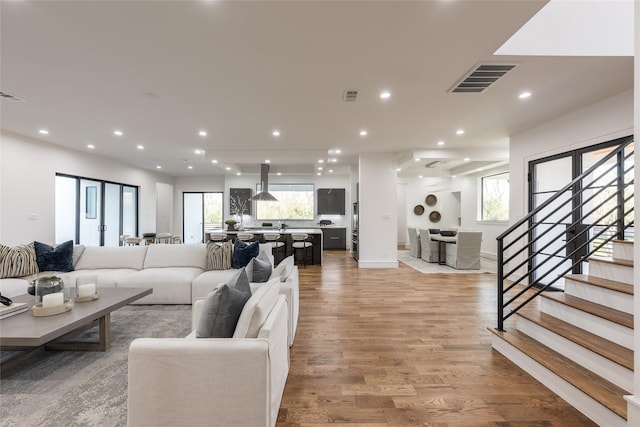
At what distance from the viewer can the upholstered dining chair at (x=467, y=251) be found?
6449mm

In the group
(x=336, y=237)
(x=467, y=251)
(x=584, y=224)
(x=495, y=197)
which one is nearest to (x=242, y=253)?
(x=584, y=224)

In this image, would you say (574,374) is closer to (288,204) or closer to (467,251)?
(467,251)

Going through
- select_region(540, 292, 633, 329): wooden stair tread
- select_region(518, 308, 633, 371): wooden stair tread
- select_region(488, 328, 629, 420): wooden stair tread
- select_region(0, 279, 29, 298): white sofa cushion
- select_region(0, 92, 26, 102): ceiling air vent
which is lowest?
select_region(488, 328, 629, 420): wooden stair tread

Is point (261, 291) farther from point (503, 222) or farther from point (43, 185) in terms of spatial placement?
point (503, 222)

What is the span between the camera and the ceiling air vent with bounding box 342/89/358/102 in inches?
134

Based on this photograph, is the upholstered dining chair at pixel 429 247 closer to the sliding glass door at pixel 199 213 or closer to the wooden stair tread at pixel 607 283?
the wooden stair tread at pixel 607 283

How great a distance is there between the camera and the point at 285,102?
3.78 meters

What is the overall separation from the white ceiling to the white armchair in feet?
7.42

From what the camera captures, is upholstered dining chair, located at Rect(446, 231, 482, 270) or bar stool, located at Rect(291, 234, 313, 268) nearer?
upholstered dining chair, located at Rect(446, 231, 482, 270)

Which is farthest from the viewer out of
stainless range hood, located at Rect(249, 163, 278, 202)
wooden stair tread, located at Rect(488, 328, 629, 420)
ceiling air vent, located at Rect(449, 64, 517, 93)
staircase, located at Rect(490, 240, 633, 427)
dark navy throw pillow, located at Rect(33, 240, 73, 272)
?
stainless range hood, located at Rect(249, 163, 278, 202)

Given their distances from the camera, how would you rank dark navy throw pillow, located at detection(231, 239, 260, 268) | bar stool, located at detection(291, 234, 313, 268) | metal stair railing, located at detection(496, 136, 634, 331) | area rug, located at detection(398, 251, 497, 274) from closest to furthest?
metal stair railing, located at detection(496, 136, 634, 331)
dark navy throw pillow, located at detection(231, 239, 260, 268)
area rug, located at detection(398, 251, 497, 274)
bar stool, located at detection(291, 234, 313, 268)

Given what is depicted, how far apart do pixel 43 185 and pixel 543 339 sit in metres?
8.53

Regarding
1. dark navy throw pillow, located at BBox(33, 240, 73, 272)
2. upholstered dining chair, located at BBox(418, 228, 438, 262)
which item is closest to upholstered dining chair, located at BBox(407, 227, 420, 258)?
upholstered dining chair, located at BBox(418, 228, 438, 262)

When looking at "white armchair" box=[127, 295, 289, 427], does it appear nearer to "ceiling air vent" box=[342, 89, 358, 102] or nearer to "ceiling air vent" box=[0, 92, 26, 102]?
"ceiling air vent" box=[342, 89, 358, 102]
